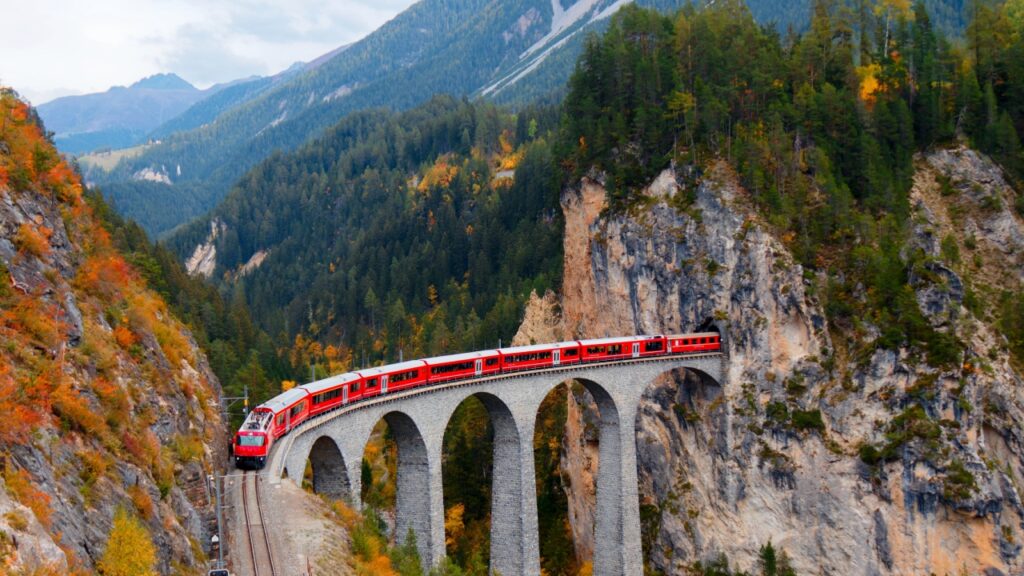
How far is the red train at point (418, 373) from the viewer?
34281mm

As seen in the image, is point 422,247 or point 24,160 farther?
point 422,247

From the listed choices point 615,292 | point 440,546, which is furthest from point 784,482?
point 440,546

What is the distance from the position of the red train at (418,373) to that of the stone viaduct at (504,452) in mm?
534

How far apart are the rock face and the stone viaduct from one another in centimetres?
399

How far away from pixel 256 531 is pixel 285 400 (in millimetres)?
10514

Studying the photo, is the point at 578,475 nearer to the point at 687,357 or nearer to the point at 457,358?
the point at 687,357

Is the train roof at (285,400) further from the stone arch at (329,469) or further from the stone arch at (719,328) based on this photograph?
the stone arch at (719,328)

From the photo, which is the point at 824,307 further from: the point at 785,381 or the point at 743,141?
the point at 743,141

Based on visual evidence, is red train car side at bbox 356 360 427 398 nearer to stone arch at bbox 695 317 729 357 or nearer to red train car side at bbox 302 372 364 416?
red train car side at bbox 302 372 364 416

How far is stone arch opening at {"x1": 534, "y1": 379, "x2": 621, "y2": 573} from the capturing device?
5484 centimetres

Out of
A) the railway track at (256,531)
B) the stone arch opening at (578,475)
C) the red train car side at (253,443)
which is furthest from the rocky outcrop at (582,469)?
→ the railway track at (256,531)

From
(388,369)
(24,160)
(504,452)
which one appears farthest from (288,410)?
(504,452)

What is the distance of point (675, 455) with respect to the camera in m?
59.1

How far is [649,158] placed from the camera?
210ft
